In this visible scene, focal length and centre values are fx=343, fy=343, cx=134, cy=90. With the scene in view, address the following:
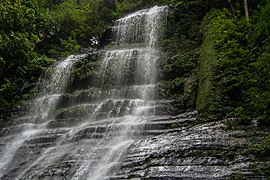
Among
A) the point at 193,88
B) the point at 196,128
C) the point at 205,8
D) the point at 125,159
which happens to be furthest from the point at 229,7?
the point at 125,159

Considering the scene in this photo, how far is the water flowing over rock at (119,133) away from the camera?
24.6ft

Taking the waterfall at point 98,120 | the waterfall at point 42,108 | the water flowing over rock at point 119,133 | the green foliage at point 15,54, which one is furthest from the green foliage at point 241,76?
the green foliage at point 15,54

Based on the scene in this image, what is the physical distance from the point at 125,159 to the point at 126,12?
1908 centimetres

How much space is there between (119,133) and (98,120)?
2207 millimetres

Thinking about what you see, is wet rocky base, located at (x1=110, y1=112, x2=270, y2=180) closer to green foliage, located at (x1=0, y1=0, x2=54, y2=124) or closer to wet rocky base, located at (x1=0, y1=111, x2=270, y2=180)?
wet rocky base, located at (x1=0, y1=111, x2=270, y2=180)

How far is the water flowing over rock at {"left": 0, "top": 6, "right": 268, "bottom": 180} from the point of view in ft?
24.6

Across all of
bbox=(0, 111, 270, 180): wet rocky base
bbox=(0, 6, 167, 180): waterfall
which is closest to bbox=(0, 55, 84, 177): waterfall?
bbox=(0, 6, 167, 180): waterfall

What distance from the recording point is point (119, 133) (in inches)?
421

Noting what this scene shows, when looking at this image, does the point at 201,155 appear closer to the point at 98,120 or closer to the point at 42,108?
the point at 98,120

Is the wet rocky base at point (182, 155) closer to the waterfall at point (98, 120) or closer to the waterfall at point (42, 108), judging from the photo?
the waterfall at point (98, 120)

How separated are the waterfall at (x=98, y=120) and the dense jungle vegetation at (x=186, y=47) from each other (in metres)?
1.01

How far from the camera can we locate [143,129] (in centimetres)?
1053

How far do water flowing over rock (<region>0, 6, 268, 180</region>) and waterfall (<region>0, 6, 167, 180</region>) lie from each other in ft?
0.10

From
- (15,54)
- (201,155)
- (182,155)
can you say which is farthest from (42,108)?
(201,155)
